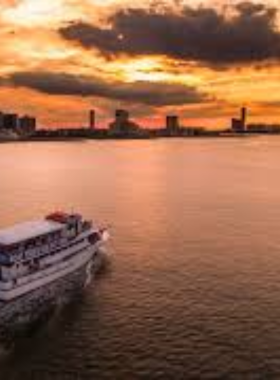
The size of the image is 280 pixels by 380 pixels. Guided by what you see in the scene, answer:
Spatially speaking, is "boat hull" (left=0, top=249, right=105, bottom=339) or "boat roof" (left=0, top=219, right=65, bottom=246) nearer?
"boat hull" (left=0, top=249, right=105, bottom=339)

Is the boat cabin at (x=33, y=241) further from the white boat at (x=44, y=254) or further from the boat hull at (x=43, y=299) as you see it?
the boat hull at (x=43, y=299)

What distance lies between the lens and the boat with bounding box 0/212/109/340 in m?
80.1

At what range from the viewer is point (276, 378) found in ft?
200

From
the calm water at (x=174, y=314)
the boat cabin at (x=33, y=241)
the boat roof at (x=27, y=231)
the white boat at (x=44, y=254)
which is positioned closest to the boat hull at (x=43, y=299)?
the white boat at (x=44, y=254)

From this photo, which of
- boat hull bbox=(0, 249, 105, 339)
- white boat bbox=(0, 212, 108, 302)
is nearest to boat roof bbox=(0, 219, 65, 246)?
white boat bbox=(0, 212, 108, 302)

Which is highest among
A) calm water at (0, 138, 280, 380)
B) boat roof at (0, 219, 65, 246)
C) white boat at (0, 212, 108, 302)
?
boat roof at (0, 219, 65, 246)

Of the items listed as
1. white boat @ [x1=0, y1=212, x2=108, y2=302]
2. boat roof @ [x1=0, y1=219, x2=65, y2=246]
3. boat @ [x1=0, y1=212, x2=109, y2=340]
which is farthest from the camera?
boat roof @ [x1=0, y1=219, x2=65, y2=246]

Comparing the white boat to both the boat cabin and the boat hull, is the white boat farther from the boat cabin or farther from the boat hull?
the boat hull

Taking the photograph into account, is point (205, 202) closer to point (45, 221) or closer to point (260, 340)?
point (45, 221)

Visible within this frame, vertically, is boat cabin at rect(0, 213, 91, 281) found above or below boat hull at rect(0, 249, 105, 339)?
above

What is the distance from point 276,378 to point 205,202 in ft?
383

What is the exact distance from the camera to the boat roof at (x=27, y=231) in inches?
3474

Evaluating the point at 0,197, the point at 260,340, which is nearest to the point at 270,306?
the point at 260,340

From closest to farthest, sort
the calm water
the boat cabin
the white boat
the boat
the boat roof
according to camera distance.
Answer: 1. the calm water
2. the boat
3. the white boat
4. the boat cabin
5. the boat roof
